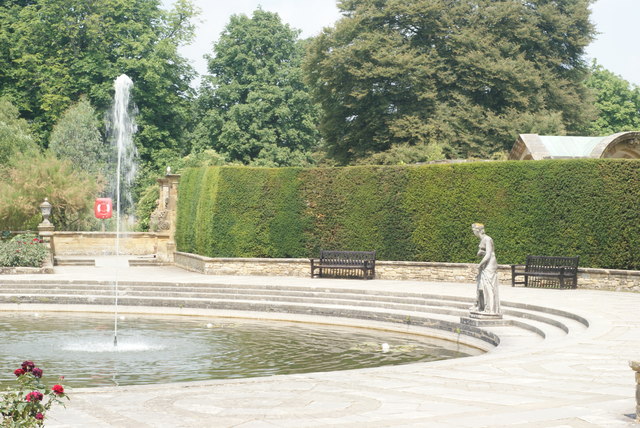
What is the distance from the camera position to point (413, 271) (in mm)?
25547

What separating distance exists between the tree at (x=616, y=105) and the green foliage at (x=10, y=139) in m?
42.4

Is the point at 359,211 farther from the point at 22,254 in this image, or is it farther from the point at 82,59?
the point at 82,59

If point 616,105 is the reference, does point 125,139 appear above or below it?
below

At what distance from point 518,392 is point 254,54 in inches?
1881

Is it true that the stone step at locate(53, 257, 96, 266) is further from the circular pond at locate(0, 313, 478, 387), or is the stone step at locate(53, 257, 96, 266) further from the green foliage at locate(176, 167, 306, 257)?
the circular pond at locate(0, 313, 478, 387)

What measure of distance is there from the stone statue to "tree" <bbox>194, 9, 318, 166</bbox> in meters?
36.7

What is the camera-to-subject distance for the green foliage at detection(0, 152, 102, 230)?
117 feet

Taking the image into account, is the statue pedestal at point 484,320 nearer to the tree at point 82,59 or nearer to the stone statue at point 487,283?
the stone statue at point 487,283

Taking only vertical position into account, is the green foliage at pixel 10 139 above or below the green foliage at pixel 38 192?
above

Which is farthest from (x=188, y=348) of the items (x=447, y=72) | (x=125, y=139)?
(x=125, y=139)

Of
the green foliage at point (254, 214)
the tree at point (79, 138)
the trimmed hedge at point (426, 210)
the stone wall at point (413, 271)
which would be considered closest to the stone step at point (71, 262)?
the trimmed hedge at point (426, 210)

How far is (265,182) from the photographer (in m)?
27.5

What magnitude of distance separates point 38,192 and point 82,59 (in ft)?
52.2

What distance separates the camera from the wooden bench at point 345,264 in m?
25.2
